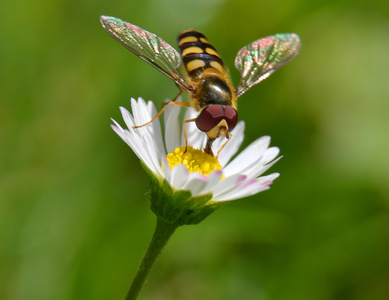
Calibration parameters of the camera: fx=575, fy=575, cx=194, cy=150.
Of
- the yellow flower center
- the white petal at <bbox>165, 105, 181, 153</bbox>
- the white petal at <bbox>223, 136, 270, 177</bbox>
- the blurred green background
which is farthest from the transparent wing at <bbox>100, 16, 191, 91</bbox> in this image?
the blurred green background

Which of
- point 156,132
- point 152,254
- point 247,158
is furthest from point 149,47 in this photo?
point 152,254

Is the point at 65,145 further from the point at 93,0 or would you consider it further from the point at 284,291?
the point at 284,291

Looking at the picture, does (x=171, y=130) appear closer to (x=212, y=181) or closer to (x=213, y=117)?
(x=213, y=117)

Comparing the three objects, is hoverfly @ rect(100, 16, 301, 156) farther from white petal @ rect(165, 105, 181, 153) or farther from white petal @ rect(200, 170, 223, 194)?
white petal @ rect(200, 170, 223, 194)

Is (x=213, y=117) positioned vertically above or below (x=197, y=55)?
below

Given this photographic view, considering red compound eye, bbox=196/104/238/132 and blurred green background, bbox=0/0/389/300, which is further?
blurred green background, bbox=0/0/389/300

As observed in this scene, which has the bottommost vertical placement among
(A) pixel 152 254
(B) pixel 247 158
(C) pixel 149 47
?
(A) pixel 152 254
